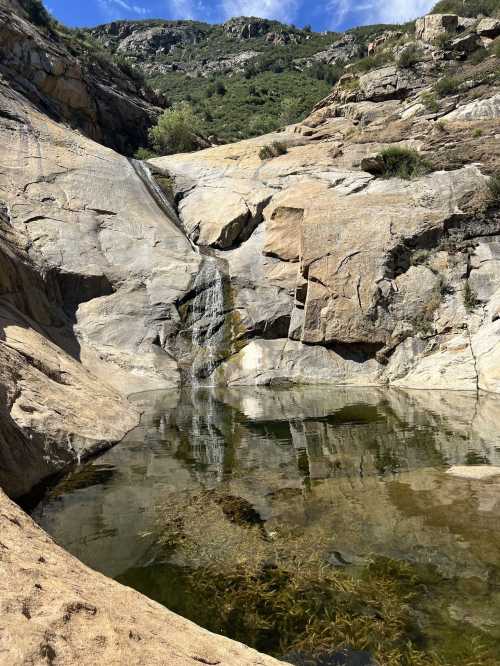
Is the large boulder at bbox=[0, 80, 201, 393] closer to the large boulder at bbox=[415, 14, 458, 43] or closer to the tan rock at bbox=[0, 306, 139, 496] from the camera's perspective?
the tan rock at bbox=[0, 306, 139, 496]

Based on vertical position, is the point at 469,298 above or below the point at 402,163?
below

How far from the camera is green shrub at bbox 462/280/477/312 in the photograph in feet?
59.9

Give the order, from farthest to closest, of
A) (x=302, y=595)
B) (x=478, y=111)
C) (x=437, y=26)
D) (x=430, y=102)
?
(x=437, y=26), (x=430, y=102), (x=478, y=111), (x=302, y=595)

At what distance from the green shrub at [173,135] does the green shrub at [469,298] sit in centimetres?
3365

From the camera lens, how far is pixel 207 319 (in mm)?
21844

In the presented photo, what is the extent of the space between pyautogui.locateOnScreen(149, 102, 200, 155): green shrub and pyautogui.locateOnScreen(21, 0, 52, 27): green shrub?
13454 mm

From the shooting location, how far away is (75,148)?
28.6 metres

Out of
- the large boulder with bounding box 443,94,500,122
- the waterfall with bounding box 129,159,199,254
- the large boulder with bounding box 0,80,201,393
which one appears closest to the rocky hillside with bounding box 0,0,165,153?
the large boulder with bounding box 0,80,201,393

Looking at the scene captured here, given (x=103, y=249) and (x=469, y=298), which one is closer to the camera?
(x=469, y=298)

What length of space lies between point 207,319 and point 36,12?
136 ft

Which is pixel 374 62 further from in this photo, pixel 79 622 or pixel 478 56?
pixel 79 622

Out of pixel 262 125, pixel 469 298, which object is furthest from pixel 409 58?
pixel 469 298

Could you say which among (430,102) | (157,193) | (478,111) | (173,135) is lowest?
(157,193)

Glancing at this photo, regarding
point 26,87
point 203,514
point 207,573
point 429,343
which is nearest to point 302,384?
point 429,343
